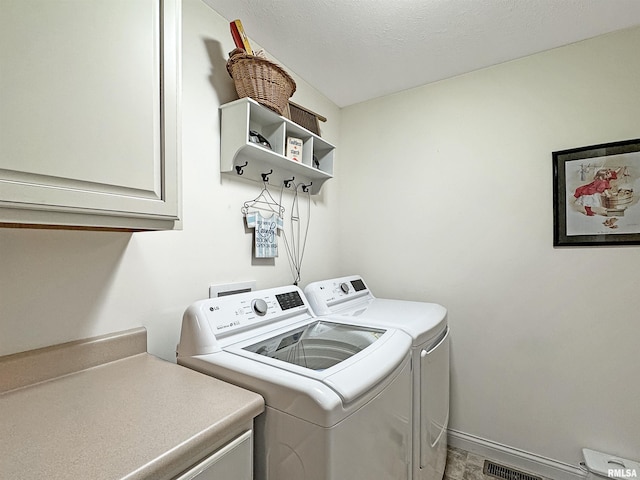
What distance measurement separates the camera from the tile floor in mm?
1744

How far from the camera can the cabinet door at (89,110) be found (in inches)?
26.0

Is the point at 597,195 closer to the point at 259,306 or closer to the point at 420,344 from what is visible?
the point at 420,344

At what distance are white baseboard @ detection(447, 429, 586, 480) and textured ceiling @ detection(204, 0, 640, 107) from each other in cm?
231

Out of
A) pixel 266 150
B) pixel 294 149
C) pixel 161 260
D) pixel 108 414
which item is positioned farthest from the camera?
pixel 294 149

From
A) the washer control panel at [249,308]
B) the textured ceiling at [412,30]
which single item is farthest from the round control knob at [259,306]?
the textured ceiling at [412,30]

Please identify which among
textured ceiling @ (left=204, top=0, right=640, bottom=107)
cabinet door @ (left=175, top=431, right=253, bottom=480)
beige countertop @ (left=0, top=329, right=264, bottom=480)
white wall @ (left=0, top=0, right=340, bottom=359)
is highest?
textured ceiling @ (left=204, top=0, right=640, bottom=107)

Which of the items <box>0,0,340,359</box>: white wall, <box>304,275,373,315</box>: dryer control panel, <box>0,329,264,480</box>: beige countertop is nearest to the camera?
<box>0,329,264,480</box>: beige countertop

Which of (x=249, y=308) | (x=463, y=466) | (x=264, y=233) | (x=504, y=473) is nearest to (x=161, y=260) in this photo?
(x=249, y=308)

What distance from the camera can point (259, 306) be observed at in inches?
52.9

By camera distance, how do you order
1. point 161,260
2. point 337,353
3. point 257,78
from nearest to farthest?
point 337,353 < point 161,260 < point 257,78

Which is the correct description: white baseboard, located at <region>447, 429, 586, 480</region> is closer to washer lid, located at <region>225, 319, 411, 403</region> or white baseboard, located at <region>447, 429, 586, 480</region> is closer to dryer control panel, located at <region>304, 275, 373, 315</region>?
dryer control panel, located at <region>304, 275, 373, 315</region>

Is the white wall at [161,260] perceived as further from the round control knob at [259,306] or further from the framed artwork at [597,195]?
the framed artwork at [597,195]

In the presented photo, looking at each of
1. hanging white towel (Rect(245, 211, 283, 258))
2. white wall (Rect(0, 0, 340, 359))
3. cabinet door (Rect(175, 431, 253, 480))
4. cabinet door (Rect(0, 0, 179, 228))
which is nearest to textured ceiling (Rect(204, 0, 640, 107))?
white wall (Rect(0, 0, 340, 359))

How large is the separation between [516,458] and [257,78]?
2.50 m
